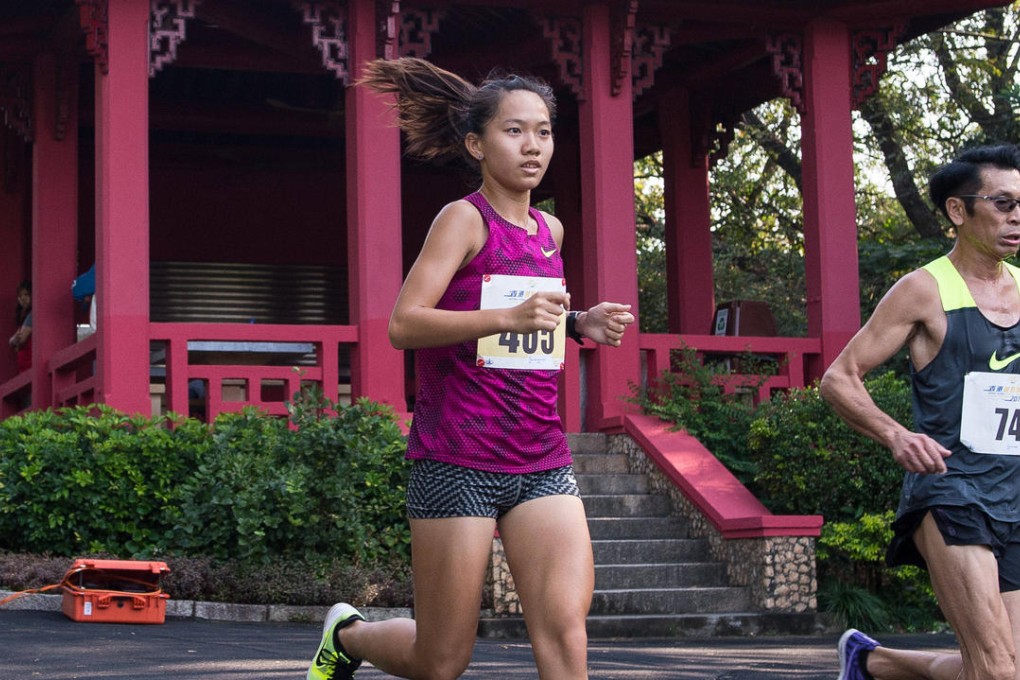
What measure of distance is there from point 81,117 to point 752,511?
8944mm

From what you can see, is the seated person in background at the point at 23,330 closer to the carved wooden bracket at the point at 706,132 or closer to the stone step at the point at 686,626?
the carved wooden bracket at the point at 706,132

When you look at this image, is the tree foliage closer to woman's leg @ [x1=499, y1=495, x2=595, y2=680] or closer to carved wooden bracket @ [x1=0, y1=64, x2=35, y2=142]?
carved wooden bracket @ [x1=0, y1=64, x2=35, y2=142]

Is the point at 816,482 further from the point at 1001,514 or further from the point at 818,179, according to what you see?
the point at 1001,514

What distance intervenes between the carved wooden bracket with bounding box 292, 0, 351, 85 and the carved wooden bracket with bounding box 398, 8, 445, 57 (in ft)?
1.52

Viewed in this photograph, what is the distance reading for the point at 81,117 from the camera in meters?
16.3

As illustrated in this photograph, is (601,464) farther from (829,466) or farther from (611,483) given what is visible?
(829,466)

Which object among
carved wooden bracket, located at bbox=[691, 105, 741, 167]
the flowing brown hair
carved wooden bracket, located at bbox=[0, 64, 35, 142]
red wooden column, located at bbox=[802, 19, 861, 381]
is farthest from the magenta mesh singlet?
carved wooden bracket, located at bbox=[691, 105, 741, 167]

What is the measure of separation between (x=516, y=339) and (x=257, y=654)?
3.60 metres

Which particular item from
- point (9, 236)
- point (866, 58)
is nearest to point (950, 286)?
point (866, 58)

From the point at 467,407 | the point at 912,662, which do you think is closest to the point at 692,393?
the point at 912,662

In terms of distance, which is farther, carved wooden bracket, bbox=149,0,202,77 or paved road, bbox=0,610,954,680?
carved wooden bracket, bbox=149,0,202,77

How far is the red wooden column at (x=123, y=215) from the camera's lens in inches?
452

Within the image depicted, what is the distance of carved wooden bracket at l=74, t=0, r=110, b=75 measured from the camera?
12.0 metres

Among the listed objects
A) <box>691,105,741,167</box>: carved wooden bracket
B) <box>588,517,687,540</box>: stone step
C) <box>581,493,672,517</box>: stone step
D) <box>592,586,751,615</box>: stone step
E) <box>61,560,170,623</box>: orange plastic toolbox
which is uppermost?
<box>691,105,741,167</box>: carved wooden bracket
